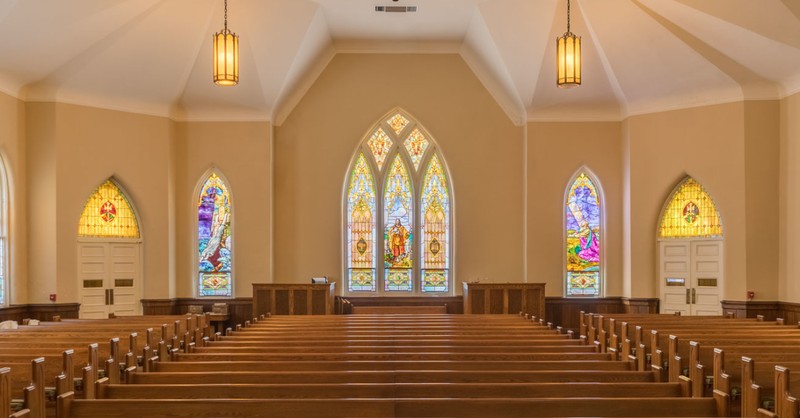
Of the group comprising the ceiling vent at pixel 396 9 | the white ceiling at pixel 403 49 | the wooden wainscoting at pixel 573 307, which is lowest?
the wooden wainscoting at pixel 573 307

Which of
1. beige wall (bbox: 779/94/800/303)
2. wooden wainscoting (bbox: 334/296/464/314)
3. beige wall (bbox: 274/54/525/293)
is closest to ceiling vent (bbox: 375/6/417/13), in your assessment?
beige wall (bbox: 274/54/525/293)

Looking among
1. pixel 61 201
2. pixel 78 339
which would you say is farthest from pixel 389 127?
pixel 78 339

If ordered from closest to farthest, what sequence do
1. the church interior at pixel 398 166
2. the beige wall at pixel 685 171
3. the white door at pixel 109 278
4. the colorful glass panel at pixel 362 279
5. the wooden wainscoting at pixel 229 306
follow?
the church interior at pixel 398 166 < the beige wall at pixel 685 171 < the white door at pixel 109 278 < the wooden wainscoting at pixel 229 306 < the colorful glass panel at pixel 362 279

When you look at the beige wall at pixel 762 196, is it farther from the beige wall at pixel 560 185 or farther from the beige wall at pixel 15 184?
the beige wall at pixel 15 184

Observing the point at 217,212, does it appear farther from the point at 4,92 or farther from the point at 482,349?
the point at 482,349

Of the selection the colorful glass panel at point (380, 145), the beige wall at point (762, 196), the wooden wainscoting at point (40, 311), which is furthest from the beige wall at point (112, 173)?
the beige wall at point (762, 196)

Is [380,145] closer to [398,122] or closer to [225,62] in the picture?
[398,122]

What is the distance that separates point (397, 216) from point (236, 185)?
339cm

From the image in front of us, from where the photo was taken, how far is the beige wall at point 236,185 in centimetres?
1764

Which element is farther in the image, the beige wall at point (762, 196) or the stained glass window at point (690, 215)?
the stained glass window at point (690, 215)

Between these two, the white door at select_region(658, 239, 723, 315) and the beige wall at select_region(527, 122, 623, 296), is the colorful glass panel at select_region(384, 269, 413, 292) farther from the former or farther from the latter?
the white door at select_region(658, 239, 723, 315)

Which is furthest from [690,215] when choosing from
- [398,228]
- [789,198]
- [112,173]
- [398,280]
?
[112,173]

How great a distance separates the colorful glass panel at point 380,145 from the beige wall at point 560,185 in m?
2.94

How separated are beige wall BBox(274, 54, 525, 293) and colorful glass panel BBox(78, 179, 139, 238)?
9.51 feet
